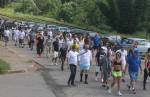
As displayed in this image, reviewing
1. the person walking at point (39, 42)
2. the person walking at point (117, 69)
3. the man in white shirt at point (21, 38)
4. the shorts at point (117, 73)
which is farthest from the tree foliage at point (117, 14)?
the shorts at point (117, 73)

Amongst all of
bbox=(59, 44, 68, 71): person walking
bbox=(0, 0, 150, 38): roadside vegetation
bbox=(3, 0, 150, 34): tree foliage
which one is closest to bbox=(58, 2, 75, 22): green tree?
bbox=(0, 0, 150, 38): roadside vegetation

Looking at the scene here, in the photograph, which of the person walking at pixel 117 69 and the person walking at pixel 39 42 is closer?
the person walking at pixel 117 69

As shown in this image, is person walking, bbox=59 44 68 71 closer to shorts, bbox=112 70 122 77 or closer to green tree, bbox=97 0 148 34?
shorts, bbox=112 70 122 77

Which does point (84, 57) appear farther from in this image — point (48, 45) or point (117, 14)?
point (117, 14)

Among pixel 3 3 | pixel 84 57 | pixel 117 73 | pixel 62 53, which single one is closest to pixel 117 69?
pixel 117 73

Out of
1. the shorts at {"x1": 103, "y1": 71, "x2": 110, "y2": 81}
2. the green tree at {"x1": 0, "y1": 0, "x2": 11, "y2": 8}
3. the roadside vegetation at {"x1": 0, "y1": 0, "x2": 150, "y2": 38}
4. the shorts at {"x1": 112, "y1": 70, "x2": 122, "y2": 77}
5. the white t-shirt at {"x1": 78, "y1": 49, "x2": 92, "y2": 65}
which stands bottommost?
the shorts at {"x1": 103, "y1": 71, "x2": 110, "y2": 81}

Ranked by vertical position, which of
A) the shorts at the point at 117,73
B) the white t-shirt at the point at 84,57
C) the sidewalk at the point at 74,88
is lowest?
the sidewalk at the point at 74,88

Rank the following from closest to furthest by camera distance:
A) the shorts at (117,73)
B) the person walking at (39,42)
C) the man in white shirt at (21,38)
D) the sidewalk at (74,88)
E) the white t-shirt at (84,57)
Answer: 1. the shorts at (117,73)
2. the sidewalk at (74,88)
3. the white t-shirt at (84,57)
4. the person walking at (39,42)
5. the man in white shirt at (21,38)

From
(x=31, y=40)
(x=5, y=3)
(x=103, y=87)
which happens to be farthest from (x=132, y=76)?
(x=5, y=3)

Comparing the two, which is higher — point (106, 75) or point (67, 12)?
point (67, 12)

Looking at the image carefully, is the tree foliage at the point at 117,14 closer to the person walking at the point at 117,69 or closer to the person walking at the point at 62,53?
the person walking at the point at 62,53

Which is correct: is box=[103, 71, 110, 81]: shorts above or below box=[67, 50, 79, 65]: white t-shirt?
below

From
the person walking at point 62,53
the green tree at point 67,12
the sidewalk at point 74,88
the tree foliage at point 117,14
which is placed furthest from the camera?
the green tree at point 67,12

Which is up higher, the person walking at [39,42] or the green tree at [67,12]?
the green tree at [67,12]
